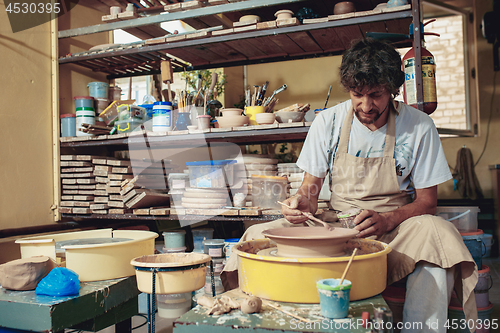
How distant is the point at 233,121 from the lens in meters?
3.37

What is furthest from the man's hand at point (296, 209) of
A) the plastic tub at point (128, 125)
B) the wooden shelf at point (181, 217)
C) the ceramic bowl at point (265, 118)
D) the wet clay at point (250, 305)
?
the plastic tub at point (128, 125)

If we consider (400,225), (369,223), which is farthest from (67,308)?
(400,225)

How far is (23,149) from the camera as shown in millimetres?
3613

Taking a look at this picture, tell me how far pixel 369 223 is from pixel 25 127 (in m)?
3.28

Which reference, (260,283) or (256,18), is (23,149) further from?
(260,283)

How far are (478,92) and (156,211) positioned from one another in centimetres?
553

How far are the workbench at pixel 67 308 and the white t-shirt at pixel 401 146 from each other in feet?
4.50

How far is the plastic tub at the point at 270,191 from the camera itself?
3352 millimetres

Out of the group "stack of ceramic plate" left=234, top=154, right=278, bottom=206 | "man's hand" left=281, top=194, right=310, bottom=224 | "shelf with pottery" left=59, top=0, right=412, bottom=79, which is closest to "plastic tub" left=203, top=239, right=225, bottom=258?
"stack of ceramic plate" left=234, top=154, right=278, bottom=206

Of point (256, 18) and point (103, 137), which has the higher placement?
point (256, 18)

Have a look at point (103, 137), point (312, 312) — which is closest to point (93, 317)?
point (312, 312)

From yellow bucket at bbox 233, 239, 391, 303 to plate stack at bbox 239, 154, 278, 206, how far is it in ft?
6.46

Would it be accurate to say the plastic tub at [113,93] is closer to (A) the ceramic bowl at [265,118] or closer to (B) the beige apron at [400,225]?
(A) the ceramic bowl at [265,118]

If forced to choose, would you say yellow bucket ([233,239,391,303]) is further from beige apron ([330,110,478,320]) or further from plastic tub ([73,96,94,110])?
plastic tub ([73,96,94,110])
